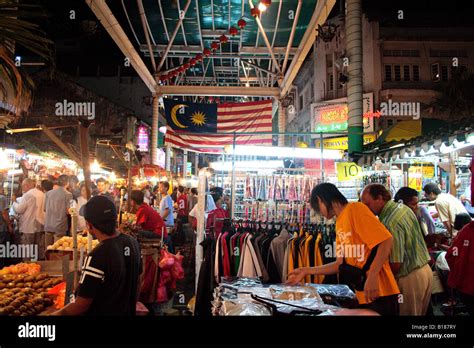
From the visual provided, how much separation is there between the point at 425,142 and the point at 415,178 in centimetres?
300

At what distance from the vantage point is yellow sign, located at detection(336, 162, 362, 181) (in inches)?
285

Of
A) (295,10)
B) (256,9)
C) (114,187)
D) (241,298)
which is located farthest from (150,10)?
(241,298)

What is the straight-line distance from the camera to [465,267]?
3975 millimetres

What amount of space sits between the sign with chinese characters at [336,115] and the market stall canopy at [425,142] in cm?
968

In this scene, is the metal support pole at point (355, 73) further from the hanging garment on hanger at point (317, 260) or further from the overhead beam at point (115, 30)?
the overhead beam at point (115, 30)

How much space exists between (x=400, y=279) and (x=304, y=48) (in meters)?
10.1

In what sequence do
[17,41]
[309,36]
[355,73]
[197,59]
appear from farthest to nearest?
[197,59] → [309,36] → [355,73] → [17,41]

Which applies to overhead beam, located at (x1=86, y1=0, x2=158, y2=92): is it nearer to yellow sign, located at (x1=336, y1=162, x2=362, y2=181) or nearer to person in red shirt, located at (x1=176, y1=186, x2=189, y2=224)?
person in red shirt, located at (x1=176, y1=186, x2=189, y2=224)

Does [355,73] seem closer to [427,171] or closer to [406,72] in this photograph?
[427,171]

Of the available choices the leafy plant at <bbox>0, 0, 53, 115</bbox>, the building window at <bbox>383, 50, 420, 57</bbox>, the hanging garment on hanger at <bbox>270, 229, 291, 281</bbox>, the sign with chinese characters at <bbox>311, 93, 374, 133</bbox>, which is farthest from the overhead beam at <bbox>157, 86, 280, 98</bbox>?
the leafy plant at <bbox>0, 0, 53, 115</bbox>

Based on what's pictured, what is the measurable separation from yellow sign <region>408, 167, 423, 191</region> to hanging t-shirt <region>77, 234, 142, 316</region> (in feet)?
26.5

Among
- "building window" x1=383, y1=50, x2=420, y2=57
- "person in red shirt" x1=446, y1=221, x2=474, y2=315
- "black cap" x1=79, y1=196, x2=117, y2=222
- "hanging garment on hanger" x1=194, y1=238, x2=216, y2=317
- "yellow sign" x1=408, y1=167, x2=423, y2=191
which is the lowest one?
"hanging garment on hanger" x1=194, y1=238, x2=216, y2=317

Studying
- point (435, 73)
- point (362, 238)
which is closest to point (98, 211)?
point (362, 238)

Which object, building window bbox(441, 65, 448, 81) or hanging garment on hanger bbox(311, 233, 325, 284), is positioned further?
building window bbox(441, 65, 448, 81)
